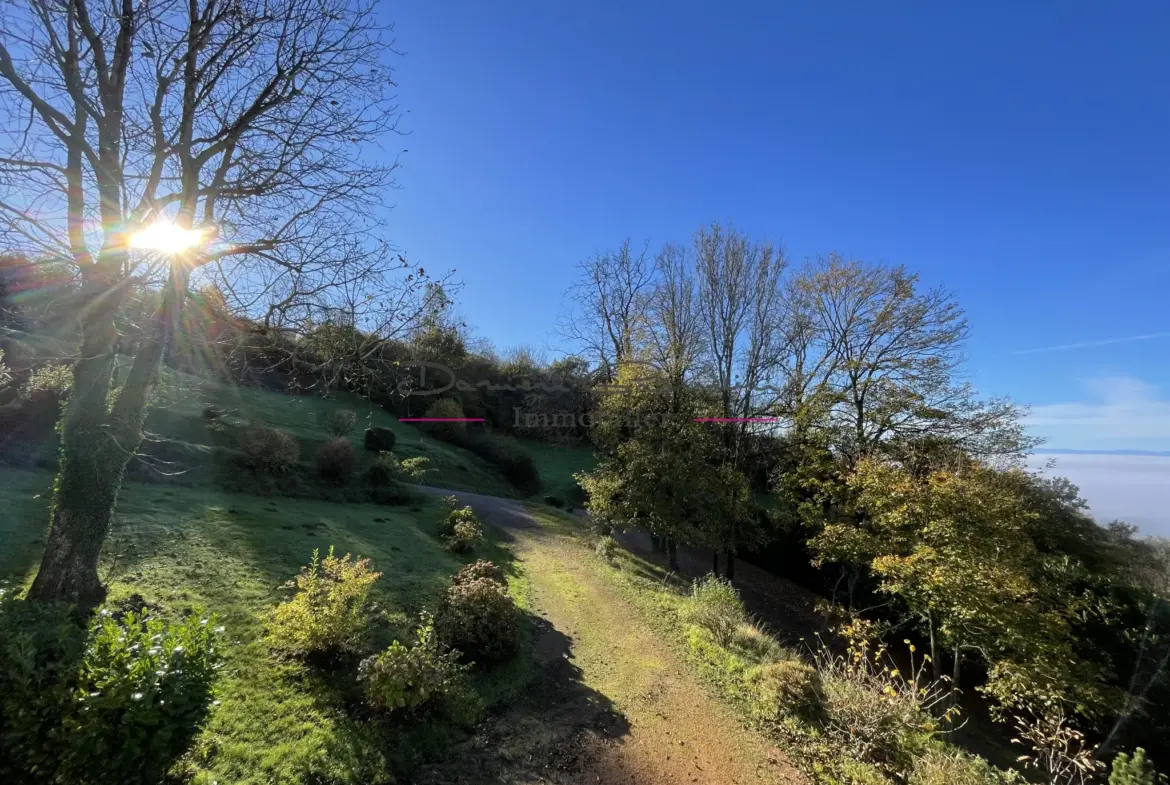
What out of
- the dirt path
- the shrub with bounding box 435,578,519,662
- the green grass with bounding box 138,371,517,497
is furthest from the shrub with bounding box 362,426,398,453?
the shrub with bounding box 435,578,519,662

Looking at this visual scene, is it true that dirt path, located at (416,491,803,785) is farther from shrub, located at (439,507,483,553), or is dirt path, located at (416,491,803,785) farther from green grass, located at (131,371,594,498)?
green grass, located at (131,371,594,498)

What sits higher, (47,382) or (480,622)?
(47,382)

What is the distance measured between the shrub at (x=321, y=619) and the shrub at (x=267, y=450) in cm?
1012

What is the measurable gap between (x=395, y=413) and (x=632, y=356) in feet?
67.5

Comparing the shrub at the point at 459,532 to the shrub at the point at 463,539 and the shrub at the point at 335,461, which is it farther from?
the shrub at the point at 335,461

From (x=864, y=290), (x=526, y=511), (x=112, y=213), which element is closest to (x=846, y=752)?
(x=112, y=213)

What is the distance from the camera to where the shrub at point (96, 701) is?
2822 mm

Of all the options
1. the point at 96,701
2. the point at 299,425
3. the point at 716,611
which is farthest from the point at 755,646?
the point at 299,425

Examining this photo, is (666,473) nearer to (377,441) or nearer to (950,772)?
(950,772)

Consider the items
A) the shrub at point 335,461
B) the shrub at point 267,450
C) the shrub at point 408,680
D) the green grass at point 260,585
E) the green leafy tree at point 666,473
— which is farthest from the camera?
the shrub at point 335,461

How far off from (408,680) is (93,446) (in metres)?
4.99

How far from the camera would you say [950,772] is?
4.54 metres

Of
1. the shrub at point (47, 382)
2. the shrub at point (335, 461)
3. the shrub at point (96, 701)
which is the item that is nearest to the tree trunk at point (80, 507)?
the shrub at point (96, 701)

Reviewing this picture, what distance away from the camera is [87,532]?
559 centimetres
